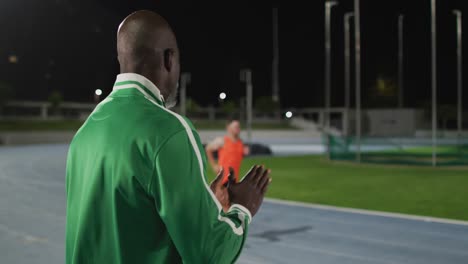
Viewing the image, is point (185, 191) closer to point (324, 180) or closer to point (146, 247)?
point (146, 247)

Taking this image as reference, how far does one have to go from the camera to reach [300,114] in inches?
2596

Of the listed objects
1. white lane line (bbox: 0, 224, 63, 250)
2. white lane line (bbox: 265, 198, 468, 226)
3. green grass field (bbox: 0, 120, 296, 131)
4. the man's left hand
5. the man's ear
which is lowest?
white lane line (bbox: 265, 198, 468, 226)

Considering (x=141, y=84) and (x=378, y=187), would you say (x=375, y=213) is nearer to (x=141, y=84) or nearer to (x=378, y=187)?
(x=378, y=187)

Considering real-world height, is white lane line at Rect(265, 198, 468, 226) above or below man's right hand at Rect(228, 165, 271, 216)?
below

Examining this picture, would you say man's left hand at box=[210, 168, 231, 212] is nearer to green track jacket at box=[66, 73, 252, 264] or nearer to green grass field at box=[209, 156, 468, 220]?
green track jacket at box=[66, 73, 252, 264]

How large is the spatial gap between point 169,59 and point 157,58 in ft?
0.15

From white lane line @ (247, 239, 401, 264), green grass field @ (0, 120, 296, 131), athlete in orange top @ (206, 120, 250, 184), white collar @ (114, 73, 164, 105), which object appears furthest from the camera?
green grass field @ (0, 120, 296, 131)

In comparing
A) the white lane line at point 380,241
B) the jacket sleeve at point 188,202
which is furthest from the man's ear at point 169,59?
the white lane line at point 380,241

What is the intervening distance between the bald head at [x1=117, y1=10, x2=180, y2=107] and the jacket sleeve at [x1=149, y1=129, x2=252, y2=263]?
0.30 meters

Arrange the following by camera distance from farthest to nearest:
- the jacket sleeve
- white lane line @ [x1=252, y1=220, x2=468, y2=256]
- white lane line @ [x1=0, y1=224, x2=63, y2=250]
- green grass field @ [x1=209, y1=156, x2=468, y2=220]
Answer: green grass field @ [x1=209, y1=156, x2=468, y2=220], white lane line @ [x1=0, y1=224, x2=63, y2=250], white lane line @ [x1=252, y1=220, x2=468, y2=256], the jacket sleeve

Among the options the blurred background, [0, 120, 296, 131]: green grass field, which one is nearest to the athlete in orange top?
the blurred background

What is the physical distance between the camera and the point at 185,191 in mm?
1465

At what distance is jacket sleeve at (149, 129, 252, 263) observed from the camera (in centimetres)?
146

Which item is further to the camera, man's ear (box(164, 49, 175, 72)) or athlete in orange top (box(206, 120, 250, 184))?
athlete in orange top (box(206, 120, 250, 184))
